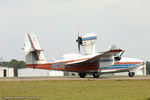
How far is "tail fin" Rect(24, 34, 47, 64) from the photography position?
202ft

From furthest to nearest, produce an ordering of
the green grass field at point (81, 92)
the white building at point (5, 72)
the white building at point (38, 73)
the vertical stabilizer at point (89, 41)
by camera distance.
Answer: the white building at point (38, 73)
the white building at point (5, 72)
the vertical stabilizer at point (89, 41)
the green grass field at point (81, 92)

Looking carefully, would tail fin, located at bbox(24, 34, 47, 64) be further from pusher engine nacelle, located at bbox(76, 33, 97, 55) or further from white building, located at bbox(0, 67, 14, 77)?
white building, located at bbox(0, 67, 14, 77)

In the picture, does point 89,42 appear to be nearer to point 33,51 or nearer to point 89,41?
point 89,41

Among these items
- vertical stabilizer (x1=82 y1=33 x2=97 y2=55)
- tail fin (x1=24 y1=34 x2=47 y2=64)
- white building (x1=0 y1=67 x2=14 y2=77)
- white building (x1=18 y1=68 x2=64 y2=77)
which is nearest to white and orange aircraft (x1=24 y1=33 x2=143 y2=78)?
tail fin (x1=24 y1=34 x2=47 y2=64)

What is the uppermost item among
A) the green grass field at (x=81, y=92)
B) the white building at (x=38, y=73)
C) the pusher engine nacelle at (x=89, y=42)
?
the pusher engine nacelle at (x=89, y=42)

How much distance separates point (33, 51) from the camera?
61.8 metres

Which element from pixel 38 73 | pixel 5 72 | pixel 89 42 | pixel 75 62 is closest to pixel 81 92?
pixel 75 62

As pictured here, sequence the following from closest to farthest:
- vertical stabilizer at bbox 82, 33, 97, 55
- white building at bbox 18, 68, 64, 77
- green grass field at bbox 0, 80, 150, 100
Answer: green grass field at bbox 0, 80, 150, 100, vertical stabilizer at bbox 82, 33, 97, 55, white building at bbox 18, 68, 64, 77

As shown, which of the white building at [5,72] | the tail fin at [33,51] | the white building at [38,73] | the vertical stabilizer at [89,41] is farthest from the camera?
the white building at [38,73]

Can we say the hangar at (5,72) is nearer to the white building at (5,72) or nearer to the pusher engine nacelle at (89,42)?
the white building at (5,72)

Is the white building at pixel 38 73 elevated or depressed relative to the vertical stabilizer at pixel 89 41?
depressed

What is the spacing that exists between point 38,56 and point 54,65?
11.5 ft

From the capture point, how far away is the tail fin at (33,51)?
202 ft

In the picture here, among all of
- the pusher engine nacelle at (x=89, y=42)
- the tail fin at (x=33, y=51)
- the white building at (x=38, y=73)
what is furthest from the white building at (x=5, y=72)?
the tail fin at (x=33, y=51)
